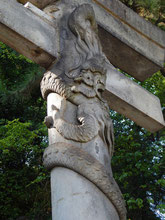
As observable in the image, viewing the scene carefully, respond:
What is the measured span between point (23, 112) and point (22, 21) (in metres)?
6.54

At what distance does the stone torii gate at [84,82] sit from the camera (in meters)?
2.61

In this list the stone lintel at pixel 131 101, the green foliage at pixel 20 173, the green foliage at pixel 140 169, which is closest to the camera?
the stone lintel at pixel 131 101

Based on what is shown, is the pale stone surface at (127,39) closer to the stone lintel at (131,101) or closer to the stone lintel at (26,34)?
the stone lintel at (131,101)

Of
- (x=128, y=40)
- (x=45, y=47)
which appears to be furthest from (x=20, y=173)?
(x=45, y=47)

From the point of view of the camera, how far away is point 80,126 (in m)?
2.91

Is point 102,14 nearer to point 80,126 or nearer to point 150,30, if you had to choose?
point 150,30

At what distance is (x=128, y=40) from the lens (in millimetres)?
4762

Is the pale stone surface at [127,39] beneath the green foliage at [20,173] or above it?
above

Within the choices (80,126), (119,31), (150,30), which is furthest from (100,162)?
(150,30)

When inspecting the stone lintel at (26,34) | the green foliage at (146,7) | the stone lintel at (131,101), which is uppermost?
the stone lintel at (26,34)

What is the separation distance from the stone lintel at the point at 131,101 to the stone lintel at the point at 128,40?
0.60 metres

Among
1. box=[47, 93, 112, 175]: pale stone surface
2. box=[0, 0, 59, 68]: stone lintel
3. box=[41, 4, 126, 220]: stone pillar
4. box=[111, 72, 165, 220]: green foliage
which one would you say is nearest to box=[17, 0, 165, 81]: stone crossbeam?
box=[41, 4, 126, 220]: stone pillar

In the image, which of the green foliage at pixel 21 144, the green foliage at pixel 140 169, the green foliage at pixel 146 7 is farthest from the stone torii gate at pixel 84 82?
the green foliage at pixel 21 144

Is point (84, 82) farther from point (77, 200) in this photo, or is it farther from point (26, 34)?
point (77, 200)
